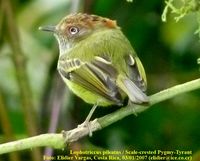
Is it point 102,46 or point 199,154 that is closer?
point 199,154

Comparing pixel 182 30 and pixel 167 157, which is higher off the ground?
pixel 182 30

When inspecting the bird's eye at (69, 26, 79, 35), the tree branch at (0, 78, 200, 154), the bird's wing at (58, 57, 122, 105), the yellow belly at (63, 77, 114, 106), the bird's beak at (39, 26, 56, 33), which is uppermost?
the bird's beak at (39, 26, 56, 33)

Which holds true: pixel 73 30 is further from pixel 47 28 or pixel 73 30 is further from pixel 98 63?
pixel 98 63

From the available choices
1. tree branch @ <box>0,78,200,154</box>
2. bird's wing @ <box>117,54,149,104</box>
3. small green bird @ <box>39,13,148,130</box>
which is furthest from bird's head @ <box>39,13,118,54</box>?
tree branch @ <box>0,78,200,154</box>

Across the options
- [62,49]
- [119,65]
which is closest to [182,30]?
[62,49]

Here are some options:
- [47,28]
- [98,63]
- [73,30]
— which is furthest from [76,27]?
[98,63]

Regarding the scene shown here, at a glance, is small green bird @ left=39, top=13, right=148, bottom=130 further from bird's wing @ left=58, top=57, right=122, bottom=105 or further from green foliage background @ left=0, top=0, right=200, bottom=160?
green foliage background @ left=0, top=0, right=200, bottom=160

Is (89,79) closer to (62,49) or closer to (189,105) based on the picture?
(62,49)
